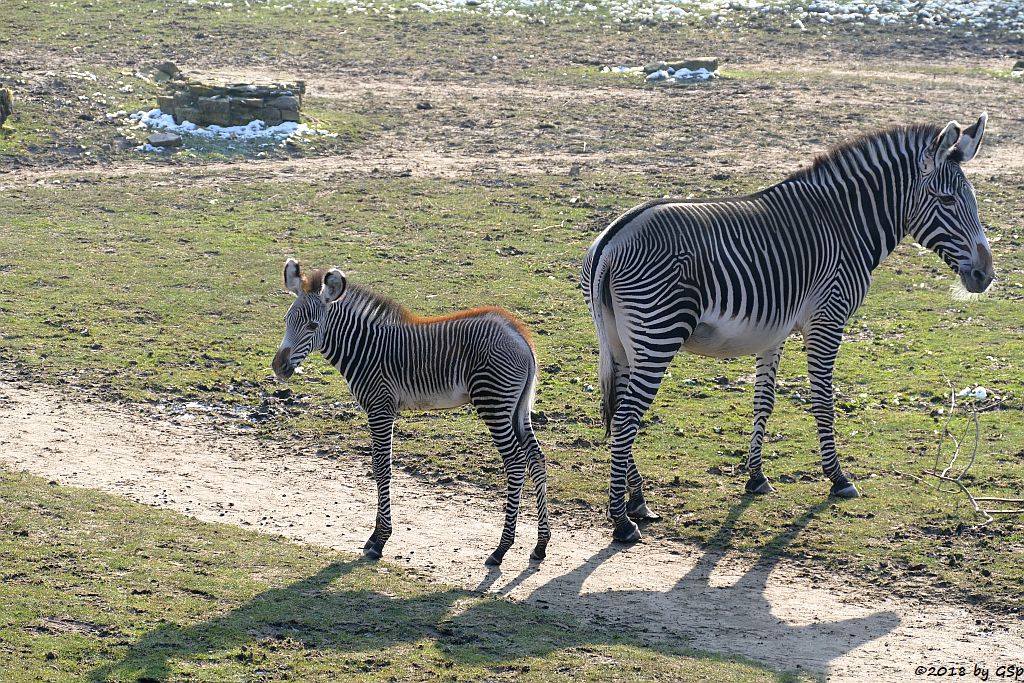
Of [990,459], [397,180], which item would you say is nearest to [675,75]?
[397,180]

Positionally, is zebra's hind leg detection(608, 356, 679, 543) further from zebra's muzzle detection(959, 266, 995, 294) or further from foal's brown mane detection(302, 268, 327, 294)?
zebra's muzzle detection(959, 266, 995, 294)

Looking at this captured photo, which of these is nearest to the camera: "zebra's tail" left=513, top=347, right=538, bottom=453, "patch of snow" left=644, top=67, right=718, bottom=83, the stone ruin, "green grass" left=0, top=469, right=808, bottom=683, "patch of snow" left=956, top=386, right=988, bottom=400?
"green grass" left=0, top=469, right=808, bottom=683

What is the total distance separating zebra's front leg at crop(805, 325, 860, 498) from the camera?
1219cm

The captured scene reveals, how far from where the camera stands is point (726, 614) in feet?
32.0

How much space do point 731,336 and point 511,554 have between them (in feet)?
9.81

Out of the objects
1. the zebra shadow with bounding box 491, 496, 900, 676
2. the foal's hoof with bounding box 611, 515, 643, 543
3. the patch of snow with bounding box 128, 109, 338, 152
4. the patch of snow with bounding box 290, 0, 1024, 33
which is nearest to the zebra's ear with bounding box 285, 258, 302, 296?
the zebra shadow with bounding box 491, 496, 900, 676

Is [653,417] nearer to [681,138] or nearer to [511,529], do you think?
[511,529]

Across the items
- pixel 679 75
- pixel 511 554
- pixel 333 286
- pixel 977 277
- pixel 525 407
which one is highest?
pixel 679 75

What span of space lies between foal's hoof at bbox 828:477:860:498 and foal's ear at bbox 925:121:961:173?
10.5 ft

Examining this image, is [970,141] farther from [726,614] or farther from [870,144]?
[726,614]

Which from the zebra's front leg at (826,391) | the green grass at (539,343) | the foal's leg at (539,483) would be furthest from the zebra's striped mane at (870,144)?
the foal's leg at (539,483)

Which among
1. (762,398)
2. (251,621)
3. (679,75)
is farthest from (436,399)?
(679,75)

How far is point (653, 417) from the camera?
14.1 meters

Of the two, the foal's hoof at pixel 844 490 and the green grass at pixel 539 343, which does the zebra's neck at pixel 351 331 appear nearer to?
the green grass at pixel 539 343
